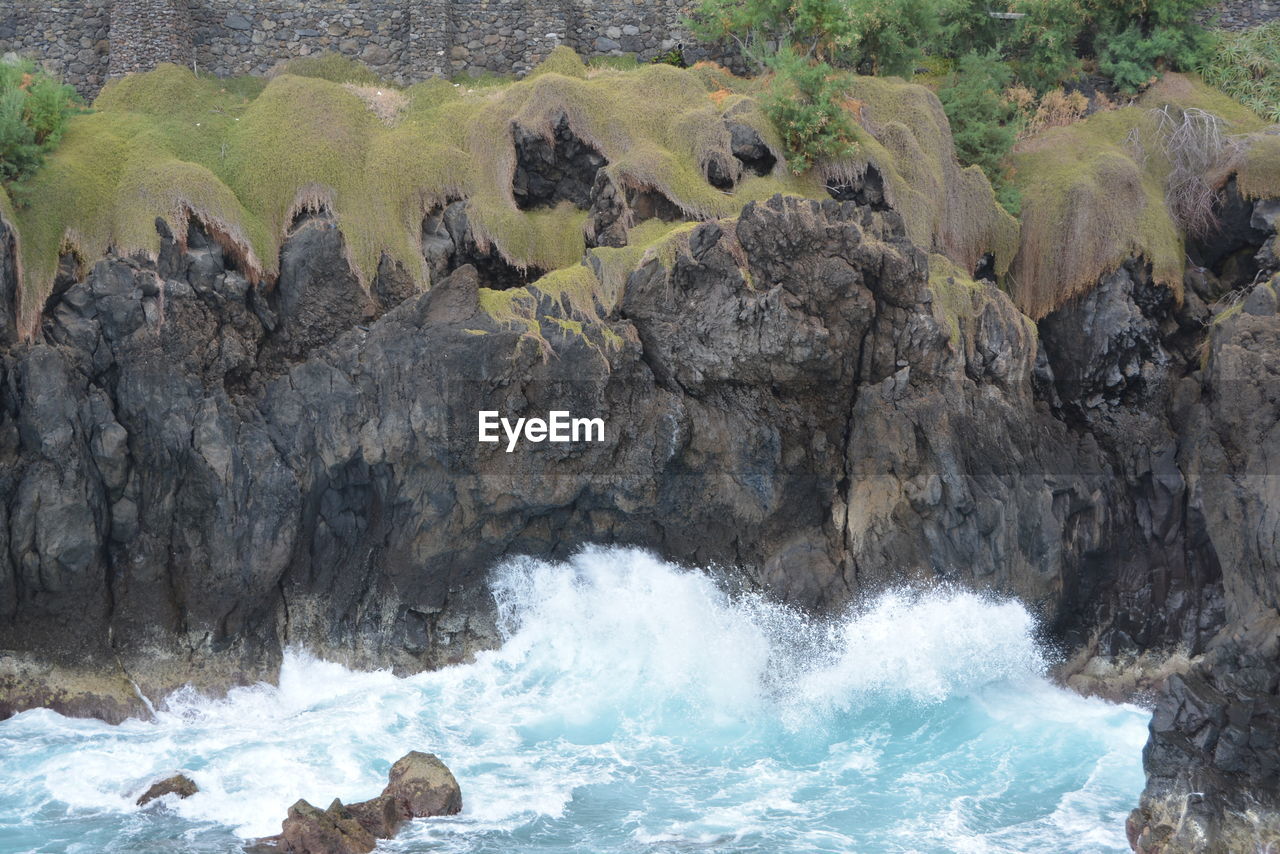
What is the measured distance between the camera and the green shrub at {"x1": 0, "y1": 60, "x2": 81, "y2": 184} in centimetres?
1706

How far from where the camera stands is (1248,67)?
72.3ft

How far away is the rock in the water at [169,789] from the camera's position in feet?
44.2

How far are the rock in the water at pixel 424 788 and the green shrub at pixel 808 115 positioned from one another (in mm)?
10007

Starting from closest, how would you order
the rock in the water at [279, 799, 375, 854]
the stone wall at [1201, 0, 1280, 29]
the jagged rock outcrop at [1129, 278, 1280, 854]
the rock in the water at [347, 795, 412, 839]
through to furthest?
the rock in the water at [279, 799, 375, 854], the jagged rock outcrop at [1129, 278, 1280, 854], the rock in the water at [347, 795, 412, 839], the stone wall at [1201, 0, 1280, 29]

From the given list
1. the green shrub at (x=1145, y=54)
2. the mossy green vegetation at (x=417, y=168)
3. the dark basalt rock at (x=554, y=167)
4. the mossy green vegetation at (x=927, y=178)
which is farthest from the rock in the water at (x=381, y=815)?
the green shrub at (x=1145, y=54)

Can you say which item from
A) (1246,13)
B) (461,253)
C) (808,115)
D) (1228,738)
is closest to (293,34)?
(461,253)

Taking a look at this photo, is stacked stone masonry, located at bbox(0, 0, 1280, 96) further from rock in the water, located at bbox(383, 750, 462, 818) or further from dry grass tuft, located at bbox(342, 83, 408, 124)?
rock in the water, located at bbox(383, 750, 462, 818)

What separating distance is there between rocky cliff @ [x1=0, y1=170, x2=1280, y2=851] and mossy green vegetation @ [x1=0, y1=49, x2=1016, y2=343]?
413mm

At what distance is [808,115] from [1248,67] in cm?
863

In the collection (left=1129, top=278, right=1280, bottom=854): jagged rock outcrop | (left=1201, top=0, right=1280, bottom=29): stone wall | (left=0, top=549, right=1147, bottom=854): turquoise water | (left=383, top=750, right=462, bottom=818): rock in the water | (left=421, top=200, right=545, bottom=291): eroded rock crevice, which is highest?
(left=1201, top=0, right=1280, bottom=29): stone wall

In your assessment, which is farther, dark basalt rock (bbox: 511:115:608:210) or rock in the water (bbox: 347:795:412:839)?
dark basalt rock (bbox: 511:115:608:210)

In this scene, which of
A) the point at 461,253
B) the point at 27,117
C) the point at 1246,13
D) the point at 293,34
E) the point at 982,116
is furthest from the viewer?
the point at 1246,13

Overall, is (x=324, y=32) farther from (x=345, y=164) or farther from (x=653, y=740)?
(x=653, y=740)

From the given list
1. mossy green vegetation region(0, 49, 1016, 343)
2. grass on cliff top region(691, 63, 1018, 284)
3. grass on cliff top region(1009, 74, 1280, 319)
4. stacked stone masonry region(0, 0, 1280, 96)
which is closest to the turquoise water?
mossy green vegetation region(0, 49, 1016, 343)
